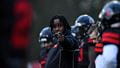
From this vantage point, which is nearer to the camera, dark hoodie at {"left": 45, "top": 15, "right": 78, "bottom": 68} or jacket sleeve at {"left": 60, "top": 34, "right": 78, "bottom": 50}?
jacket sleeve at {"left": 60, "top": 34, "right": 78, "bottom": 50}

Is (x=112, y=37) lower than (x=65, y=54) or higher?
higher

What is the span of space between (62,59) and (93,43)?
1010 mm

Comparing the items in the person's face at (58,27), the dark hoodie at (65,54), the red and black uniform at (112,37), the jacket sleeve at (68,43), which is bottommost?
the dark hoodie at (65,54)

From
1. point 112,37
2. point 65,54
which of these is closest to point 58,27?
point 65,54

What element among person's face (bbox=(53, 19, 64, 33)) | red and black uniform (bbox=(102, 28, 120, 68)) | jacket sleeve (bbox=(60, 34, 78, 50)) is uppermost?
person's face (bbox=(53, 19, 64, 33))

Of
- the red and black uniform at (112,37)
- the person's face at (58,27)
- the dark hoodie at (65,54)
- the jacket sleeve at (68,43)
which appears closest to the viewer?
the red and black uniform at (112,37)

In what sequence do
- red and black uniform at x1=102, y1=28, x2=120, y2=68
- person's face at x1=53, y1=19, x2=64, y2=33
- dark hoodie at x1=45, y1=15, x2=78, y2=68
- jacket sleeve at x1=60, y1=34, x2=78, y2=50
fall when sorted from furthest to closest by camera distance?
1. person's face at x1=53, y1=19, x2=64, y2=33
2. dark hoodie at x1=45, y1=15, x2=78, y2=68
3. jacket sleeve at x1=60, y1=34, x2=78, y2=50
4. red and black uniform at x1=102, y1=28, x2=120, y2=68

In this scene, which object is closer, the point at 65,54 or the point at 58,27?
the point at 65,54

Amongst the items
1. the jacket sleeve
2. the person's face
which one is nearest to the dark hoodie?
the jacket sleeve

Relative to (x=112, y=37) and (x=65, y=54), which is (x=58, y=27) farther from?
(x=112, y=37)

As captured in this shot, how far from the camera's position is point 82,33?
1058 centimetres

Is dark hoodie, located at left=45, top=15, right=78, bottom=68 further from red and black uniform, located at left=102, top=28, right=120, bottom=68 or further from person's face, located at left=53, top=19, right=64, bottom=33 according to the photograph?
red and black uniform, located at left=102, top=28, right=120, bottom=68

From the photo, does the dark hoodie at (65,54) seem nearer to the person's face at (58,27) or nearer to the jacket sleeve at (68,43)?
the jacket sleeve at (68,43)

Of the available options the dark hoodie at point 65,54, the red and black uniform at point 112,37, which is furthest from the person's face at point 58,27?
the red and black uniform at point 112,37
